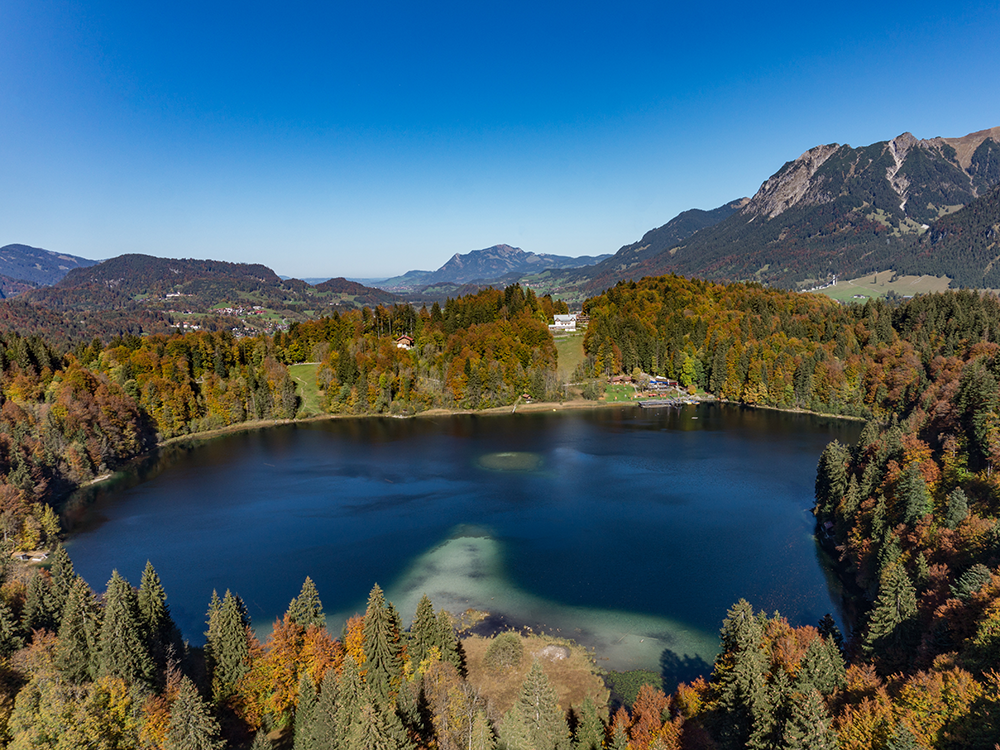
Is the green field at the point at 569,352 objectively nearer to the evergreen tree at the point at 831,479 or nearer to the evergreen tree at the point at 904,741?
the evergreen tree at the point at 831,479

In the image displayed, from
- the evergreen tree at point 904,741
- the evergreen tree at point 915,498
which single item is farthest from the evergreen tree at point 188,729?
the evergreen tree at point 915,498

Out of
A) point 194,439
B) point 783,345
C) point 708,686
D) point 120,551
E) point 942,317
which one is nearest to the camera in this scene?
point 708,686

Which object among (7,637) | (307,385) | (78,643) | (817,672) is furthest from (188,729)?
(307,385)

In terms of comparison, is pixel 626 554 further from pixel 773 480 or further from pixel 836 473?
pixel 773 480

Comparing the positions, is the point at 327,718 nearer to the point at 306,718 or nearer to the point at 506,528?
the point at 306,718

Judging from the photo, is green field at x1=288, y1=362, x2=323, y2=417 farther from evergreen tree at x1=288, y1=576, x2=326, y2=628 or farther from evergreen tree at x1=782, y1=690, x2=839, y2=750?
evergreen tree at x1=782, y1=690, x2=839, y2=750

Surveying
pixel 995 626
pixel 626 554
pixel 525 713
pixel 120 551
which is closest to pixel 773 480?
pixel 626 554
